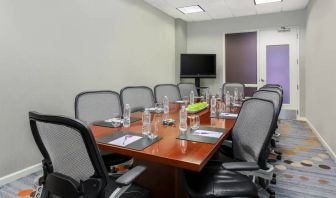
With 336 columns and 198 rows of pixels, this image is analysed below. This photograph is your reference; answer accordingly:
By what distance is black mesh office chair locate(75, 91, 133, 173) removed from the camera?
6.98ft

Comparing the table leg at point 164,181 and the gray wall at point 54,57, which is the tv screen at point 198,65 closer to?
the gray wall at point 54,57

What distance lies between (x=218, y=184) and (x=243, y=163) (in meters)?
0.21

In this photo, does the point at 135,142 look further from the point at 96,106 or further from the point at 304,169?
the point at 304,169

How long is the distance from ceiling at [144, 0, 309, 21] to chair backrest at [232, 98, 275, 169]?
379 centimetres

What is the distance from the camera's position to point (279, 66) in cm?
584

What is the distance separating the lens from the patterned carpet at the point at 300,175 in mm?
2213

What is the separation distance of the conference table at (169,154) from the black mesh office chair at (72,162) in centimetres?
17

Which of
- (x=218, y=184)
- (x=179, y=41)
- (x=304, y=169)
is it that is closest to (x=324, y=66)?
(x=304, y=169)

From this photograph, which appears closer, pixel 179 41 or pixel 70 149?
pixel 70 149

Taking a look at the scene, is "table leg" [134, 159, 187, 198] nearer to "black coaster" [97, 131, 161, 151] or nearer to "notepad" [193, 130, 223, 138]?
"black coaster" [97, 131, 161, 151]

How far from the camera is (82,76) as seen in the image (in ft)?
10.8

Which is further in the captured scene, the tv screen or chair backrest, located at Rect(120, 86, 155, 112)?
the tv screen

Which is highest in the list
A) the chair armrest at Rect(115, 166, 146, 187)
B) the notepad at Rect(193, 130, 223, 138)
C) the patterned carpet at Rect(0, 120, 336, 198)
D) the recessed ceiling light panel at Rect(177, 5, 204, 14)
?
the recessed ceiling light panel at Rect(177, 5, 204, 14)

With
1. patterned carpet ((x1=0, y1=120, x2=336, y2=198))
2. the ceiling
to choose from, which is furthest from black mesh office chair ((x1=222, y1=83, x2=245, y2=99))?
the ceiling
